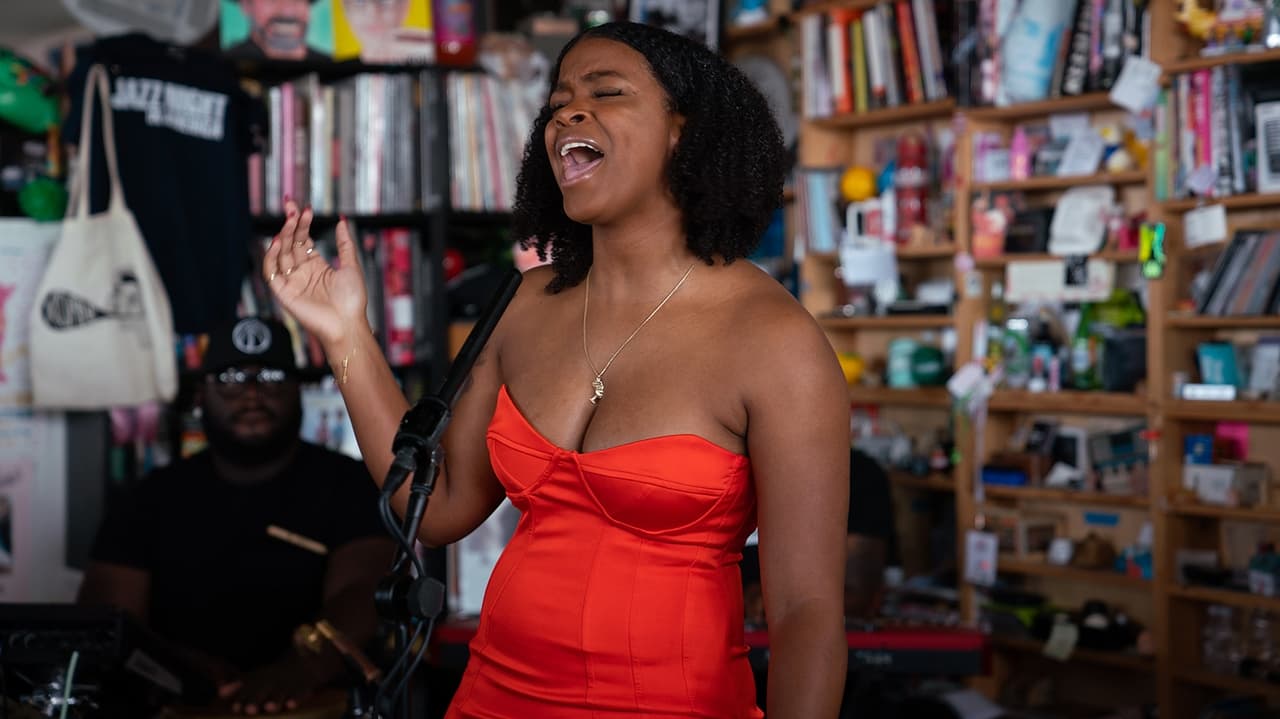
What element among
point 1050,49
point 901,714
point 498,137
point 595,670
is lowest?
point 901,714

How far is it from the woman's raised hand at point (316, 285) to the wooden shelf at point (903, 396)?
313cm

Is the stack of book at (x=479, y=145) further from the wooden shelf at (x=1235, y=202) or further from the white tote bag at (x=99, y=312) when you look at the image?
the wooden shelf at (x=1235, y=202)

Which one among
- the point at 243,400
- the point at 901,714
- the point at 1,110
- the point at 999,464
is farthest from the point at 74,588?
the point at 999,464

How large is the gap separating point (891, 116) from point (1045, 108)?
643 millimetres

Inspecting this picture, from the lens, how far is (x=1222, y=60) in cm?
362

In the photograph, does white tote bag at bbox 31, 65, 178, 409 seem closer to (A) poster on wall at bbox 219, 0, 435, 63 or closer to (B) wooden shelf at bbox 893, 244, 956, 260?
(A) poster on wall at bbox 219, 0, 435, 63

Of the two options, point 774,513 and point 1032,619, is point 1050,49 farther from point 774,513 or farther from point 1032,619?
point 774,513

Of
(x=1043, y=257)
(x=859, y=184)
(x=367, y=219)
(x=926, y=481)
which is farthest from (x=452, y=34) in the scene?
(x=926, y=481)

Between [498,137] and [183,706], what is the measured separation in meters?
2.07

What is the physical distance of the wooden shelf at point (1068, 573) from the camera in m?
3.96

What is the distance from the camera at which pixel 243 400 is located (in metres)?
3.22

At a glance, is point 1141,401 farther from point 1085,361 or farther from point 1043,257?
point 1043,257

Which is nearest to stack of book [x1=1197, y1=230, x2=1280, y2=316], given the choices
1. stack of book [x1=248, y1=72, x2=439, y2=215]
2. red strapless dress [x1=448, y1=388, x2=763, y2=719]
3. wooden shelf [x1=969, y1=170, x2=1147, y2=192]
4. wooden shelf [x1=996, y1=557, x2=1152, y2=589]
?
wooden shelf [x1=969, y1=170, x2=1147, y2=192]

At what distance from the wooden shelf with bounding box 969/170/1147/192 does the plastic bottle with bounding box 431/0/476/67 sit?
1655mm
